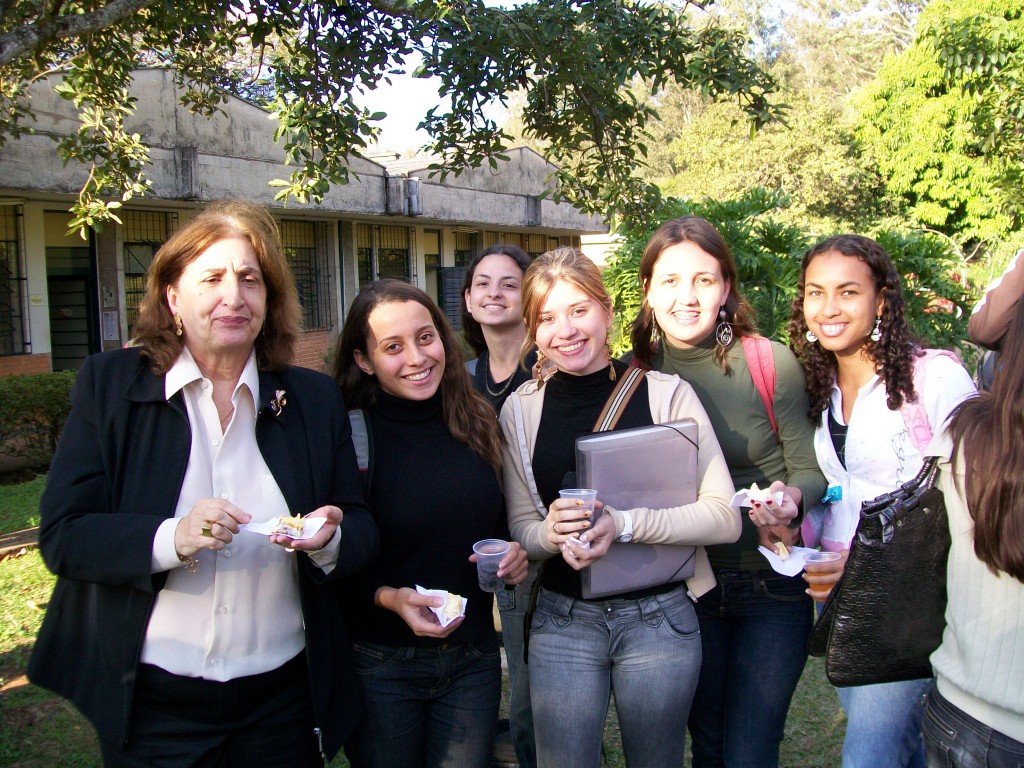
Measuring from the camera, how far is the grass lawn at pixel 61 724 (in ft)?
12.3

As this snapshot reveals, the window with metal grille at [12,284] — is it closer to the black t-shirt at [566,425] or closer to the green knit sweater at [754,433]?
the black t-shirt at [566,425]

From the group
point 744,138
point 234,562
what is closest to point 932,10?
point 744,138

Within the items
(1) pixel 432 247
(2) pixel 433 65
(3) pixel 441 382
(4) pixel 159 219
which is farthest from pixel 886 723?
(1) pixel 432 247

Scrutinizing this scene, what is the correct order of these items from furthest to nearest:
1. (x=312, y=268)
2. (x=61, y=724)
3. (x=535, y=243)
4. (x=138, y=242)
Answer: (x=535, y=243)
(x=312, y=268)
(x=138, y=242)
(x=61, y=724)

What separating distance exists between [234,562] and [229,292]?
68 centimetres

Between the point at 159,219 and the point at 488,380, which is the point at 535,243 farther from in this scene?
the point at 488,380

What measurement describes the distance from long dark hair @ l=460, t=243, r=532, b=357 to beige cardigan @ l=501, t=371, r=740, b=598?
3.67ft

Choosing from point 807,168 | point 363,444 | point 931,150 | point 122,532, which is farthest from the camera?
point 807,168

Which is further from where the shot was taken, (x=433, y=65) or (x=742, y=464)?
(x=433, y=65)

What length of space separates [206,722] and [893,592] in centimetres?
166

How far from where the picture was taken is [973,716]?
5.82 ft

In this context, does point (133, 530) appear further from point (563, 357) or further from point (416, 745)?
point (563, 357)

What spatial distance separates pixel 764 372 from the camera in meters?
2.62

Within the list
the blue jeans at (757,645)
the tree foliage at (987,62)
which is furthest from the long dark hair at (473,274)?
the tree foliage at (987,62)
